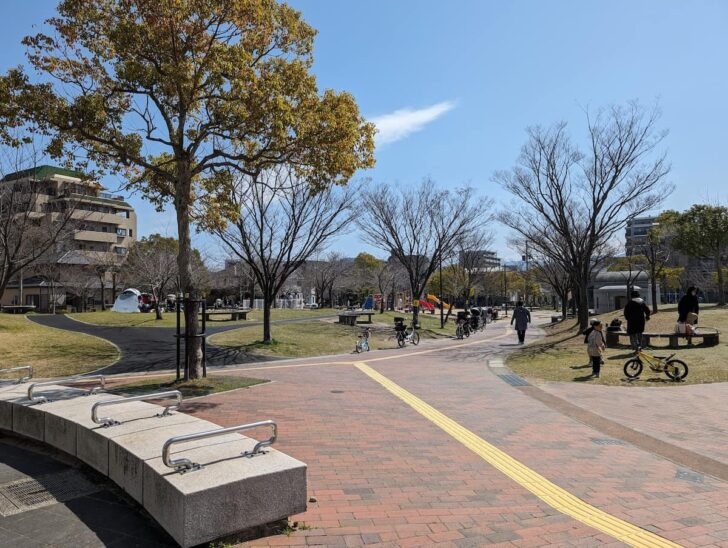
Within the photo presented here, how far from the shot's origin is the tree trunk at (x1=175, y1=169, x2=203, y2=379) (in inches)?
383

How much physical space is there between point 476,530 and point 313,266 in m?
57.0

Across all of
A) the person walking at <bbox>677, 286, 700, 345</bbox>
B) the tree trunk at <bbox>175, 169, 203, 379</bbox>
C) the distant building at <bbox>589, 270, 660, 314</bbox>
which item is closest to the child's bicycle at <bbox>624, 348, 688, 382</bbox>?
the person walking at <bbox>677, 286, 700, 345</bbox>

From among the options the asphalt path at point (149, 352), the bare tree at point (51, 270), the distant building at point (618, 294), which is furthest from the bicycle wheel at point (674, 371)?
the bare tree at point (51, 270)

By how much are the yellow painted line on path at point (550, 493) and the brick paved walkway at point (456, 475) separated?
0.10 metres

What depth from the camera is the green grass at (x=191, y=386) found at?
9188 mm

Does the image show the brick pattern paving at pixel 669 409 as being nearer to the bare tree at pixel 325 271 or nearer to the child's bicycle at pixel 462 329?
the child's bicycle at pixel 462 329

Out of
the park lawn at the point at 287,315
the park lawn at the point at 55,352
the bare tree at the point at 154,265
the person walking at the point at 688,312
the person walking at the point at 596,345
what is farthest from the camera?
the bare tree at the point at 154,265

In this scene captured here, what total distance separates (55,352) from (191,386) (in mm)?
8042

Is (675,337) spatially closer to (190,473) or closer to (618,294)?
Answer: (190,473)

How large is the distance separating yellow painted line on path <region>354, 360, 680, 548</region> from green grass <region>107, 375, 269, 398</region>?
3.84 metres

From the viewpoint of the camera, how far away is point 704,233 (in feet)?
103

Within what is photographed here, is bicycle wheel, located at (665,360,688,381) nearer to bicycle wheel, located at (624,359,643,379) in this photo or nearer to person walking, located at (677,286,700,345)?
bicycle wheel, located at (624,359,643,379)

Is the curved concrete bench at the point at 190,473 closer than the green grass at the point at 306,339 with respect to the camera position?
Yes

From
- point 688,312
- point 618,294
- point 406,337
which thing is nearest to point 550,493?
point 688,312
